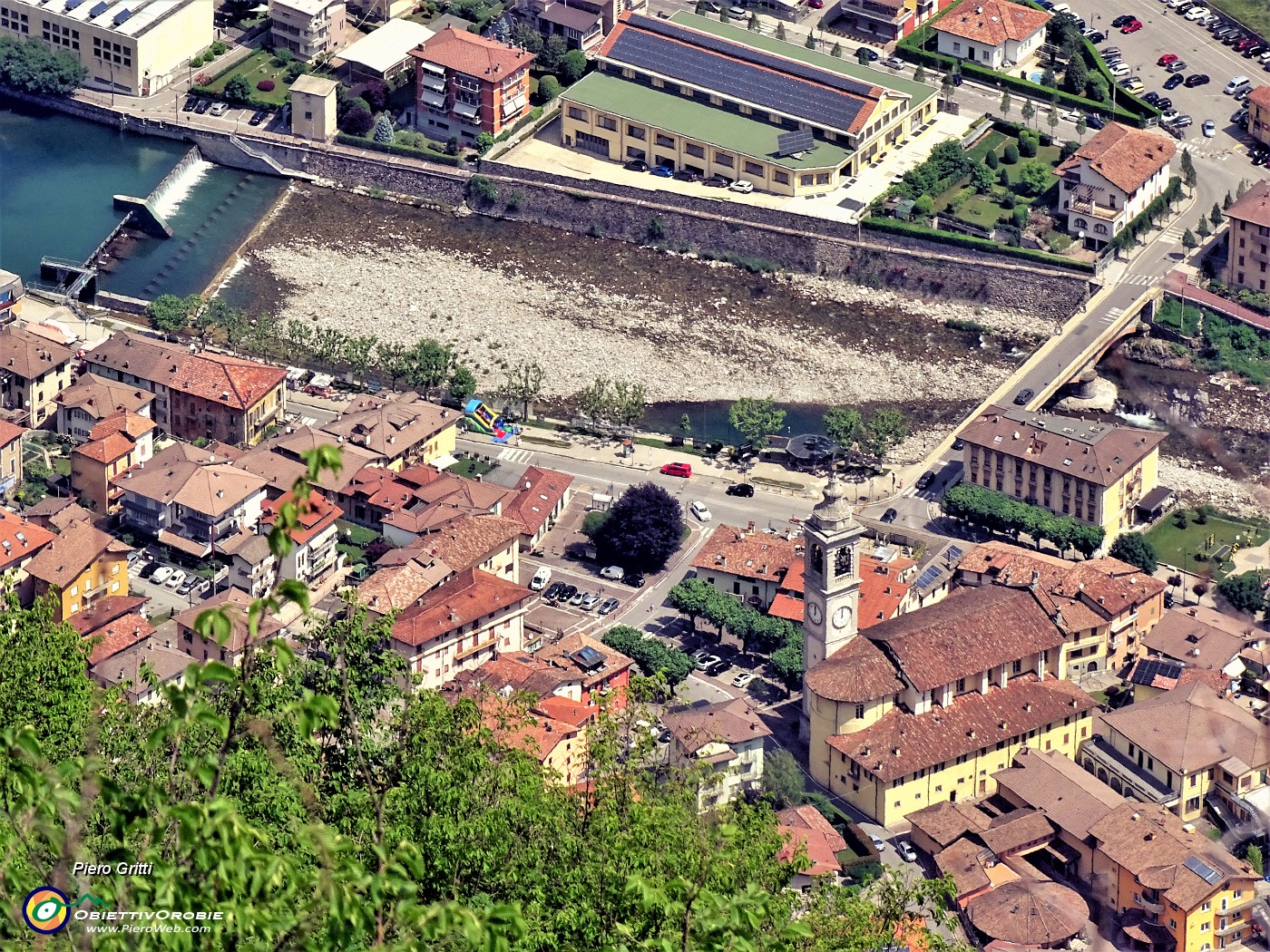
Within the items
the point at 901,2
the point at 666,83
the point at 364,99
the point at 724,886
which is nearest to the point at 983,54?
the point at 901,2

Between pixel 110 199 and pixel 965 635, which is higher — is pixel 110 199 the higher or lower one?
the lower one

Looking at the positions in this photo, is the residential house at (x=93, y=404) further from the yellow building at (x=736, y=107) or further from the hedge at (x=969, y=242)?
the hedge at (x=969, y=242)

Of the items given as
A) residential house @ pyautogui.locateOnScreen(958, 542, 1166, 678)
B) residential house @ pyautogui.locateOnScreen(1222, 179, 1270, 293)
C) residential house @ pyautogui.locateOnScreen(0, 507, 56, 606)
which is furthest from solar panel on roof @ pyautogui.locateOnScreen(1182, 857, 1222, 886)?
residential house @ pyautogui.locateOnScreen(1222, 179, 1270, 293)

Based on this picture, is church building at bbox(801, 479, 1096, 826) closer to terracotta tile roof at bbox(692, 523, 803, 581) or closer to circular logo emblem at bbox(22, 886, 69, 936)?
terracotta tile roof at bbox(692, 523, 803, 581)

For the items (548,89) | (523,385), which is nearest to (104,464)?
(523,385)

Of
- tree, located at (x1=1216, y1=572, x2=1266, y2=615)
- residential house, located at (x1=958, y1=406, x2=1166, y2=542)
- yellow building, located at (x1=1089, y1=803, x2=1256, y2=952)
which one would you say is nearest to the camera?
yellow building, located at (x1=1089, y1=803, x2=1256, y2=952)

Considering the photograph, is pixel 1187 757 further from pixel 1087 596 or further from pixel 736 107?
pixel 736 107

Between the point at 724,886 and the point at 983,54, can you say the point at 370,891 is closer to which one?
the point at 724,886
